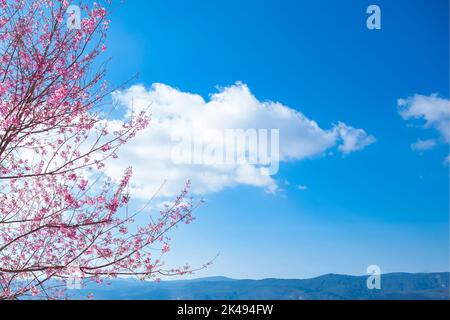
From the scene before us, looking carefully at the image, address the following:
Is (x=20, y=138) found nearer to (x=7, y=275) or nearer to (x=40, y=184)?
(x=40, y=184)

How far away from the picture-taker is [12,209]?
995 cm

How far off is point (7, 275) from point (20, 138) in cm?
298

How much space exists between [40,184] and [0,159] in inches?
56.9
